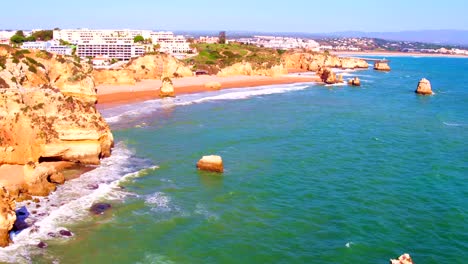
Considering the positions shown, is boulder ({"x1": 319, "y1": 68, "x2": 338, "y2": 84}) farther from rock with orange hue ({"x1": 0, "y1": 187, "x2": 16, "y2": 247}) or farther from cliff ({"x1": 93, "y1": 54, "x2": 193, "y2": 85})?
rock with orange hue ({"x1": 0, "y1": 187, "x2": 16, "y2": 247})

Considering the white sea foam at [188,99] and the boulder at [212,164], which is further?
the white sea foam at [188,99]

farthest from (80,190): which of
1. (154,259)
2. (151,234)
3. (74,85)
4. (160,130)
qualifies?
(74,85)

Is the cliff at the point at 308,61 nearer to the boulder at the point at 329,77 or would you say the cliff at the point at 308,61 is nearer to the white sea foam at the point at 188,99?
the boulder at the point at 329,77

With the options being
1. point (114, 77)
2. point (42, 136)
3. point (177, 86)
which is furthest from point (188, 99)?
point (42, 136)

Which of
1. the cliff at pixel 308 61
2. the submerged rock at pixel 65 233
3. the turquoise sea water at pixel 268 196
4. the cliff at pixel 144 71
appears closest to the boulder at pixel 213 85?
the cliff at pixel 144 71

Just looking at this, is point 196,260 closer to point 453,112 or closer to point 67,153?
point 67,153

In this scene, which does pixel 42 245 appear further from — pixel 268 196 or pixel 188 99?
pixel 188 99
